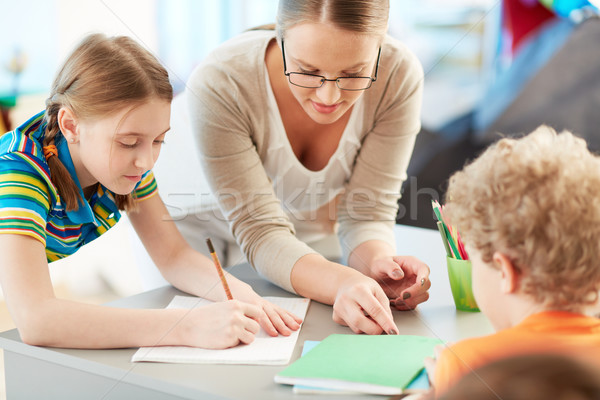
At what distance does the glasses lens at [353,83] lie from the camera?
1062 millimetres

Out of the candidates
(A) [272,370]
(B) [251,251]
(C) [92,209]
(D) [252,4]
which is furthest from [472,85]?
(A) [272,370]

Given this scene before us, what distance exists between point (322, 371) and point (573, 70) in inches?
102

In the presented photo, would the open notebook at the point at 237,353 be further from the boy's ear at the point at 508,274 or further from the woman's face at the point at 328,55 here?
the woman's face at the point at 328,55

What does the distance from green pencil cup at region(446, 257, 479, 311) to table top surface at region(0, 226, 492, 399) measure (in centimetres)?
2

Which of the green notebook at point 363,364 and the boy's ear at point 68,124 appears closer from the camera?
the green notebook at point 363,364

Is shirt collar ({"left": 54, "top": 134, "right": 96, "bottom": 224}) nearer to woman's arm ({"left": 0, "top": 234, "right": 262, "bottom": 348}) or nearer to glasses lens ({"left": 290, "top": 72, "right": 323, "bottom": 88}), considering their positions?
woman's arm ({"left": 0, "top": 234, "right": 262, "bottom": 348})

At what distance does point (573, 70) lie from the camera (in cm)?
281

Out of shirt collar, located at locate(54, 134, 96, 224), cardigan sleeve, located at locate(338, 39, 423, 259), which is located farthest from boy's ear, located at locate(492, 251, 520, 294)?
shirt collar, located at locate(54, 134, 96, 224)

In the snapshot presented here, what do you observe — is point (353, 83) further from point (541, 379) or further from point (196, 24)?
point (196, 24)

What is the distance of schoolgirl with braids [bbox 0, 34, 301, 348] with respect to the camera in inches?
32.4

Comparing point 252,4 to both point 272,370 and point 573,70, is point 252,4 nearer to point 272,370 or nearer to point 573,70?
point 573,70

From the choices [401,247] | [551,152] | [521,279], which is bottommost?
[401,247]

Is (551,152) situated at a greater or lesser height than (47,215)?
greater

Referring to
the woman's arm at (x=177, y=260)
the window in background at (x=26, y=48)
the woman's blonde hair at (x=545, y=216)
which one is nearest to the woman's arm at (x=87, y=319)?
the woman's arm at (x=177, y=260)
